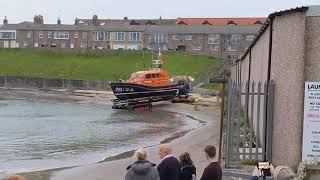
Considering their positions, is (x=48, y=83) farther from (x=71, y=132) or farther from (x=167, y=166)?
(x=167, y=166)

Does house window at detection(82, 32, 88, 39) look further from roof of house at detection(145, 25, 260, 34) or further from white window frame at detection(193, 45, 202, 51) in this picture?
white window frame at detection(193, 45, 202, 51)

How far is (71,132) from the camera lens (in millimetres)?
34812

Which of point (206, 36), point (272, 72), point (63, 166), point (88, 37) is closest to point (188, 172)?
point (272, 72)

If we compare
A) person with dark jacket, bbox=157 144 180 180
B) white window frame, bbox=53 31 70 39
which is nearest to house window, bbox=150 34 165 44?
white window frame, bbox=53 31 70 39

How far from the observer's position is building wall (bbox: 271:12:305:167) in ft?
41.8

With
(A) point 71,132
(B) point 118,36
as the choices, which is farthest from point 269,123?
(B) point 118,36

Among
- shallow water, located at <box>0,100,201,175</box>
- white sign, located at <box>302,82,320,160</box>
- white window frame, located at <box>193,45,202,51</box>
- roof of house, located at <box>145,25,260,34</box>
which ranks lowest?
shallow water, located at <box>0,100,201,175</box>

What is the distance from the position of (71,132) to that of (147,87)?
18.9 m

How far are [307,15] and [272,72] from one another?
2.46 meters

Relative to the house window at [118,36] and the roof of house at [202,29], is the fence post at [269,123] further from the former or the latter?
the house window at [118,36]

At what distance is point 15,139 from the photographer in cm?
3078

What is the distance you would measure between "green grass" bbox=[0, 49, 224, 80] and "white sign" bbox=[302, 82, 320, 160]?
68465mm

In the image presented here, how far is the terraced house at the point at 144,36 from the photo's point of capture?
10869cm

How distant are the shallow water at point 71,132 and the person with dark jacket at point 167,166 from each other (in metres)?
A: 11.6
